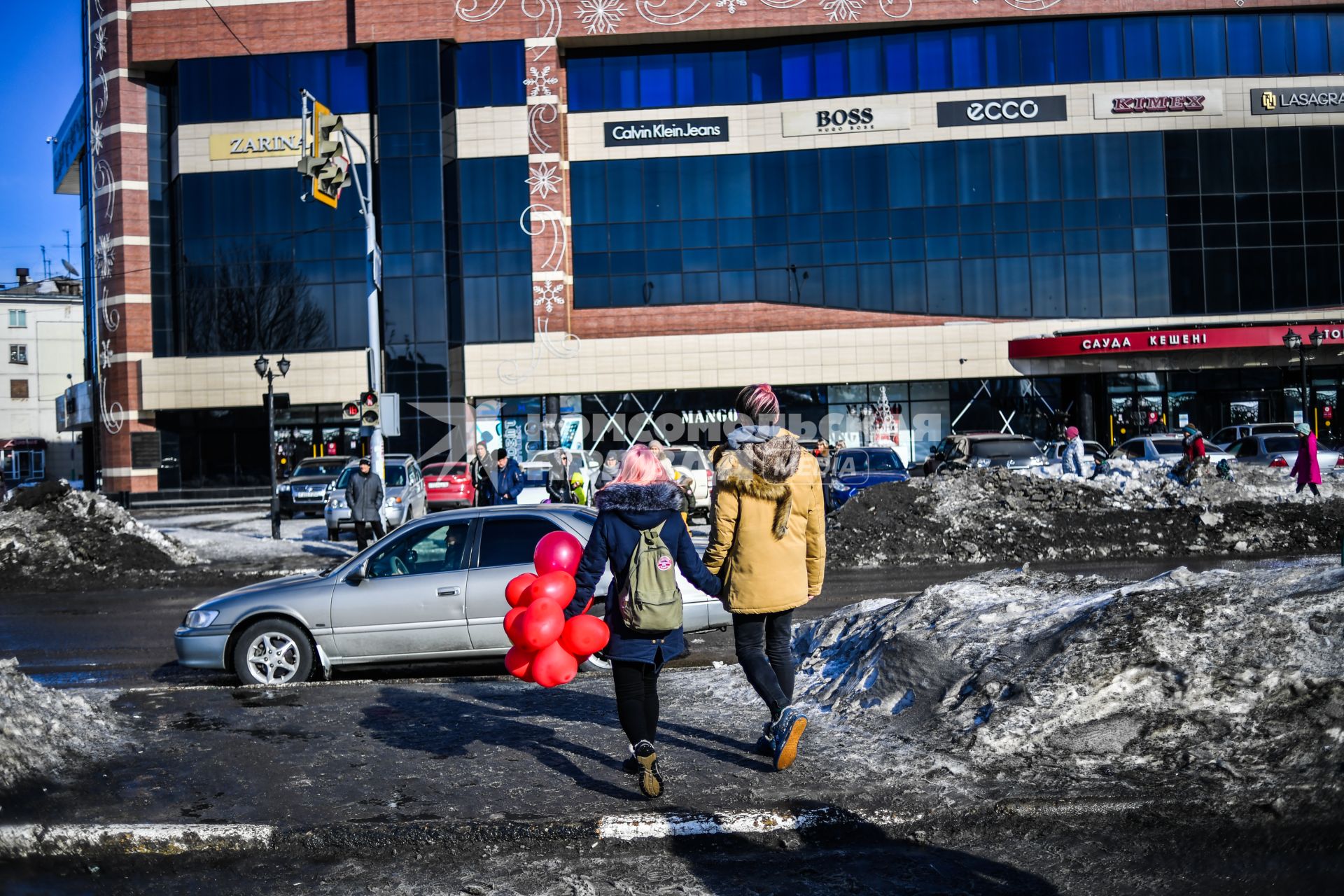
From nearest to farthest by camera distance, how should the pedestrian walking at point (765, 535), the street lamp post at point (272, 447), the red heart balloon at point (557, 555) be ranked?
the pedestrian walking at point (765, 535) → the red heart balloon at point (557, 555) → the street lamp post at point (272, 447)

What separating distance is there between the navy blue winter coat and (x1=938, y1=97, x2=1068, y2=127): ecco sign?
4043 cm

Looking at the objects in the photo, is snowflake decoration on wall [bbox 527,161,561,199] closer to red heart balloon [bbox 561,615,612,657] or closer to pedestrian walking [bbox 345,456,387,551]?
pedestrian walking [bbox 345,456,387,551]

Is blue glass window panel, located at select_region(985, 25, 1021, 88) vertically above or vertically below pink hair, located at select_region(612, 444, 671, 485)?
above

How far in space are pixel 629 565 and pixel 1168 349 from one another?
133 feet

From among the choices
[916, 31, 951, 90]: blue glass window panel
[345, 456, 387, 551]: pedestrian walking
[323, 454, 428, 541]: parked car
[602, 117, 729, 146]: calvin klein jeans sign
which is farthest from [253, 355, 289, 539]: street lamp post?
[916, 31, 951, 90]: blue glass window panel

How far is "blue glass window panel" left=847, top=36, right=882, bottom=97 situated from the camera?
43.0 meters

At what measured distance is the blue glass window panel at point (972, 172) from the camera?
42906 millimetres

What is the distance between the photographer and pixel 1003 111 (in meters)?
42.7

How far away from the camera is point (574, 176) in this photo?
4381 cm

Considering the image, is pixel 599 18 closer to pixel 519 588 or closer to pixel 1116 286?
pixel 1116 286

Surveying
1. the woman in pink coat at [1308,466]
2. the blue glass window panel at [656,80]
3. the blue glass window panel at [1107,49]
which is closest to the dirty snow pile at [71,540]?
the woman in pink coat at [1308,466]

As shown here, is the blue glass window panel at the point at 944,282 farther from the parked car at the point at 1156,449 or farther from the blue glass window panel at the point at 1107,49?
the parked car at the point at 1156,449

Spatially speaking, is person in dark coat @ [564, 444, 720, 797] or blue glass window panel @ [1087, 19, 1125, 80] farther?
blue glass window panel @ [1087, 19, 1125, 80]

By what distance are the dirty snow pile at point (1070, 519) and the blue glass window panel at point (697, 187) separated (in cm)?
2365
